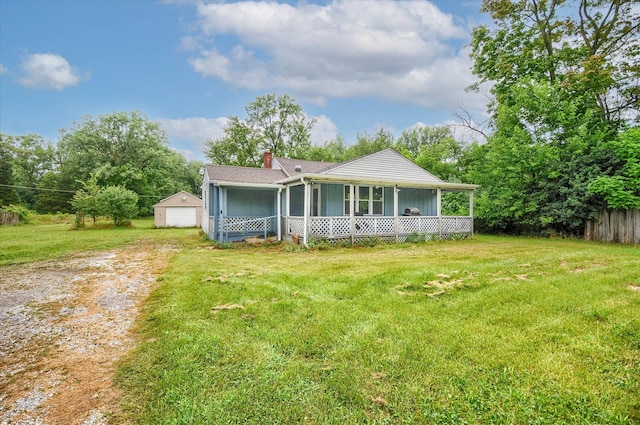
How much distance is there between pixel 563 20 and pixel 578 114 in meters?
6.39

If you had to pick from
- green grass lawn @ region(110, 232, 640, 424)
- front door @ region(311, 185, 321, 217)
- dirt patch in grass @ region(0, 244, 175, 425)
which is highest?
front door @ region(311, 185, 321, 217)

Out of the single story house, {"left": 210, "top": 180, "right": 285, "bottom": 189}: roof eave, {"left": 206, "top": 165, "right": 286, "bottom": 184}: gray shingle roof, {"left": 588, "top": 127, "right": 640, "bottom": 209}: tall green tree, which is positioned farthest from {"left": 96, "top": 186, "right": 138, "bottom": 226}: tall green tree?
{"left": 588, "top": 127, "right": 640, "bottom": 209}: tall green tree

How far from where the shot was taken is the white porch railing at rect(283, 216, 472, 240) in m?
11.2

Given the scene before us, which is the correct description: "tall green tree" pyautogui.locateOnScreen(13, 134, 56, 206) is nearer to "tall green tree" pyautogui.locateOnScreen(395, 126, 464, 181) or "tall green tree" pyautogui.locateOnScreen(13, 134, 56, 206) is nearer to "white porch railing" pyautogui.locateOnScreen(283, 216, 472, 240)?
"white porch railing" pyautogui.locateOnScreen(283, 216, 472, 240)

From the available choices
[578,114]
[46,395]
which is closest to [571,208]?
[578,114]

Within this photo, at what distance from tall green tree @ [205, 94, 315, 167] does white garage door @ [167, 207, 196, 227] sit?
10057mm

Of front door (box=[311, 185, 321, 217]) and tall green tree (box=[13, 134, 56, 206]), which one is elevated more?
tall green tree (box=[13, 134, 56, 206])

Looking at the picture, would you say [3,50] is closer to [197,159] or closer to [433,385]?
[433,385]

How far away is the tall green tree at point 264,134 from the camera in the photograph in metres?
32.1

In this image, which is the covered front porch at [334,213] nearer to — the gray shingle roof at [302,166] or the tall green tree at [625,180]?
the gray shingle roof at [302,166]

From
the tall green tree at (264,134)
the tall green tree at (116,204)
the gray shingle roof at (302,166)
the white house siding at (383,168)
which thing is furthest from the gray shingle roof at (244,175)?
the tall green tree at (264,134)

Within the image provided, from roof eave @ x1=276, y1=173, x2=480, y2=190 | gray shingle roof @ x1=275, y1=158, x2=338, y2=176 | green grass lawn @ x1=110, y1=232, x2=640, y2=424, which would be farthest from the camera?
gray shingle roof @ x1=275, y1=158, x2=338, y2=176

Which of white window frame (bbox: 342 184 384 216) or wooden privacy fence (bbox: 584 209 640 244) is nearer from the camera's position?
wooden privacy fence (bbox: 584 209 640 244)

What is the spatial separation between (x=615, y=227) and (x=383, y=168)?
905cm
